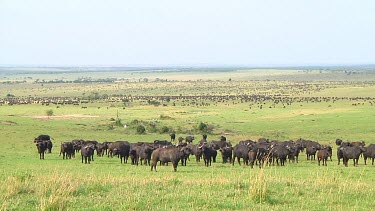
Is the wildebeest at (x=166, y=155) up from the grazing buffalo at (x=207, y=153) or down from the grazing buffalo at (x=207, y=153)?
up

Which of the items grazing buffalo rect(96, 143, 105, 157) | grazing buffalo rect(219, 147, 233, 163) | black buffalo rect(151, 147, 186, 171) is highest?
black buffalo rect(151, 147, 186, 171)

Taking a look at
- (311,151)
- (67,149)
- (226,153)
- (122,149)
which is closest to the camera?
(226,153)

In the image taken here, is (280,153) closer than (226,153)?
Yes

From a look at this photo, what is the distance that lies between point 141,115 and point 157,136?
865 inches

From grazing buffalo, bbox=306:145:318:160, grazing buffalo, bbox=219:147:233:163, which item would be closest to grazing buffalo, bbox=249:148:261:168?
grazing buffalo, bbox=219:147:233:163

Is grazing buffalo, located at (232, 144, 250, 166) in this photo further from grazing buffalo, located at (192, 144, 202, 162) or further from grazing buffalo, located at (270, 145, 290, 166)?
grazing buffalo, located at (192, 144, 202, 162)

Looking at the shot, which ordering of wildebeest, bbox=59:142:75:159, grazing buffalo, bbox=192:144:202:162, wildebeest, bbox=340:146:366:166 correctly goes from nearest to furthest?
1. wildebeest, bbox=340:146:366:166
2. grazing buffalo, bbox=192:144:202:162
3. wildebeest, bbox=59:142:75:159

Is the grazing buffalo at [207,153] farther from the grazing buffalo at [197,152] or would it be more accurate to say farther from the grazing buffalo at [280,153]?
the grazing buffalo at [280,153]

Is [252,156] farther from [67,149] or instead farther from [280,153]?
[67,149]

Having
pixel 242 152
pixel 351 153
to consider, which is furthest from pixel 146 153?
pixel 351 153

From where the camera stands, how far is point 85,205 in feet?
39.4

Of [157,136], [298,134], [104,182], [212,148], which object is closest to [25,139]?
[157,136]

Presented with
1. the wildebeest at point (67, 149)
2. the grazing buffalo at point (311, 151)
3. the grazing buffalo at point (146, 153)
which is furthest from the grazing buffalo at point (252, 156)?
the wildebeest at point (67, 149)

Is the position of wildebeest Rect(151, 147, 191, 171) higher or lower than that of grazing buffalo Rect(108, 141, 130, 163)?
higher
